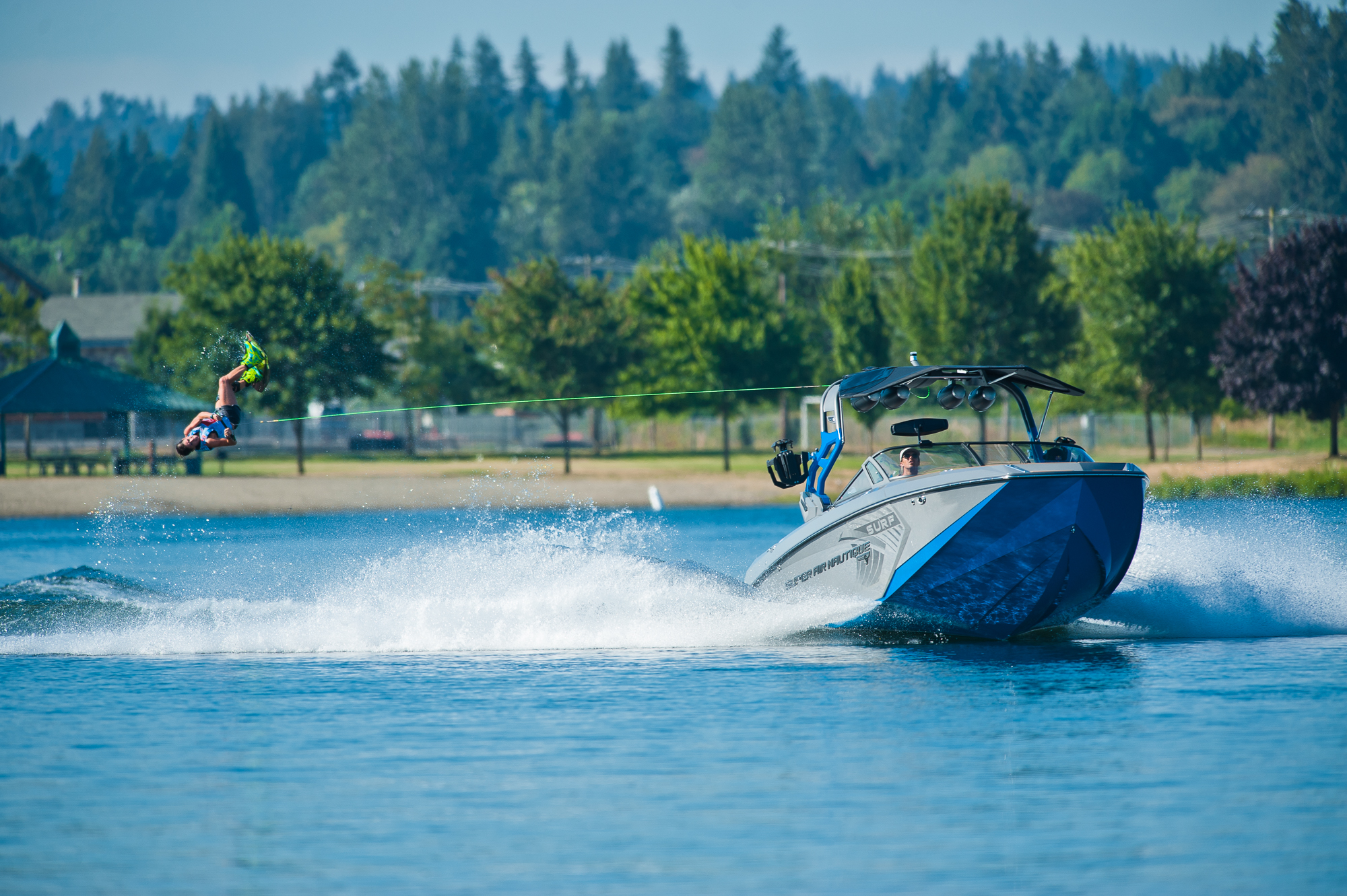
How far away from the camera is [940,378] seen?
15.9 meters

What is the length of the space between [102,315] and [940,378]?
103m

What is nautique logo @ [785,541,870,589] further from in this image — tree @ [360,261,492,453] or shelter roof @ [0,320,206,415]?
tree @ [360,261,492,453]

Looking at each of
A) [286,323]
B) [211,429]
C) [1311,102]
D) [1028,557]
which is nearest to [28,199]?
[1311,102]

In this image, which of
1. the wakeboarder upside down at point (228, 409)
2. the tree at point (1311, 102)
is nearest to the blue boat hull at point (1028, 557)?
the wakeboarder upside down at point (228, 409)

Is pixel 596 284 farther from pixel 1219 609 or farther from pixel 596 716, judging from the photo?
pixel 596 716

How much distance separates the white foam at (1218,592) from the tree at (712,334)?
3273 cm

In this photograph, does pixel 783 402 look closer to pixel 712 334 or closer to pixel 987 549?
pixel 712 334

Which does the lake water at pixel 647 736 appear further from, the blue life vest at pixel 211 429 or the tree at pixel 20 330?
the tree at pixel 20 330

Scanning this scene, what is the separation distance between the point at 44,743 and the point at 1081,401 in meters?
44.8

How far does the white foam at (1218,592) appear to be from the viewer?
1753 centimetres

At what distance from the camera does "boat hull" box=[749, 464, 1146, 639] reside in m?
14.5

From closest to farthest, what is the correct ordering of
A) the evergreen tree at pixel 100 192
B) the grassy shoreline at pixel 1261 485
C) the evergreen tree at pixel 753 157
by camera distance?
1. the grassy shoreline at pixel 1261 485
2. the evergreen tree at pixel 753 157
3. the evergreen tree at pixel 100 192

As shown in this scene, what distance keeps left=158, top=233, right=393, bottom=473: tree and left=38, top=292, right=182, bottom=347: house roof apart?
52.6 metres

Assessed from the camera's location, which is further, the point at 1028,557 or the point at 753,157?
the point at 753,157
